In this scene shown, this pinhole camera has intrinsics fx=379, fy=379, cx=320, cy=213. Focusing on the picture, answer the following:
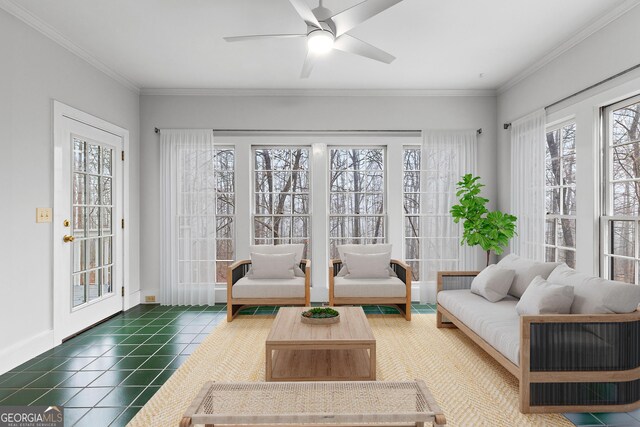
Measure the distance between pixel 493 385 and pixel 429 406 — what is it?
1200 mm

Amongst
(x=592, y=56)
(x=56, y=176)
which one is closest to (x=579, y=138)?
(x=592, y=56)

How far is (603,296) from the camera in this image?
8.00 ft

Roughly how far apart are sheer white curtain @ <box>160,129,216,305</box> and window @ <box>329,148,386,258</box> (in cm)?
169

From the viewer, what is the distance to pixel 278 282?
439 cm

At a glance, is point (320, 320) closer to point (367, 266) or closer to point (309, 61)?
point (367, 266)

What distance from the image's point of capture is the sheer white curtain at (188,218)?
5.14 meters

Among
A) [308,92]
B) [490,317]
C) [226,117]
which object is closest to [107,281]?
[226,117]

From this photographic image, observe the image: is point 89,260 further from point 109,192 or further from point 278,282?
point 278,282

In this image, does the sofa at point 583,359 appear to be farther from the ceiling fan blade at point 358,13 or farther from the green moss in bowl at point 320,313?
the ceiling fan blade at point 358,13

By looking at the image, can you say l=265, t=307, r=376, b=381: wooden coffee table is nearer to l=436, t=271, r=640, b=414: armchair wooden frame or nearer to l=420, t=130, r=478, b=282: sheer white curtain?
l=436, t=271, r=640, b=414: armchair wooden frame

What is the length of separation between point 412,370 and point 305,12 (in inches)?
108

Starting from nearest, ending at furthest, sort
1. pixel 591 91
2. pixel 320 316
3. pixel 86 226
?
pixel 320 316
pixel 591 91
pixel 86 226
